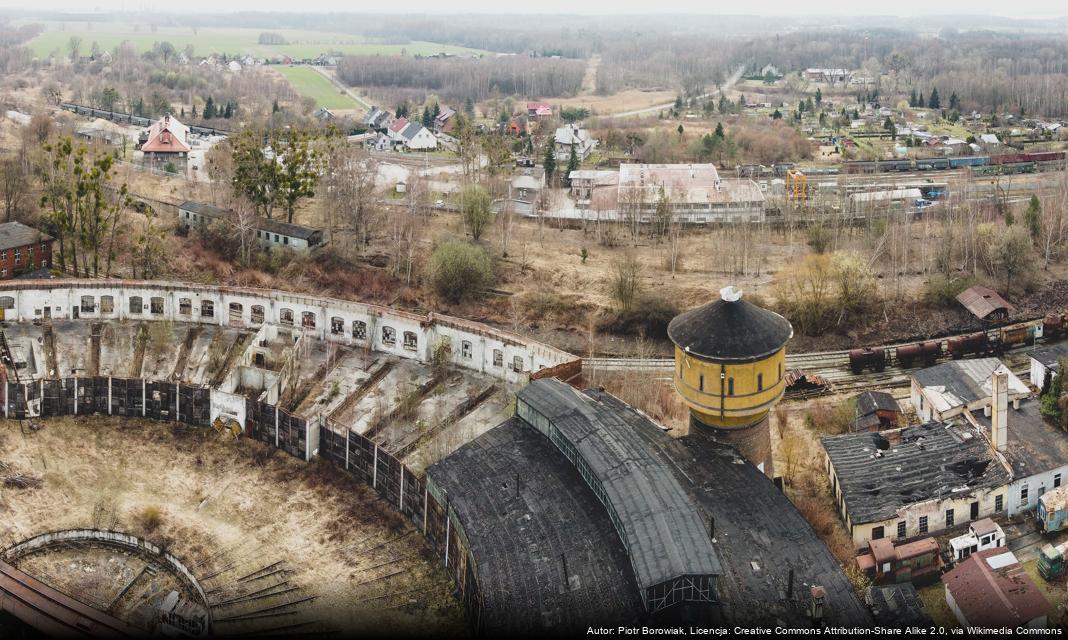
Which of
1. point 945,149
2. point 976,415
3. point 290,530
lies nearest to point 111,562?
point 290,530

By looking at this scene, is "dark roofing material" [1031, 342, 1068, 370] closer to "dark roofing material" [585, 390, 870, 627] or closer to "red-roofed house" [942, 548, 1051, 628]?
"red-roofed house" [942, 548, 1051, 628]

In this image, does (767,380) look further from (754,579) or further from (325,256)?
(325,256)

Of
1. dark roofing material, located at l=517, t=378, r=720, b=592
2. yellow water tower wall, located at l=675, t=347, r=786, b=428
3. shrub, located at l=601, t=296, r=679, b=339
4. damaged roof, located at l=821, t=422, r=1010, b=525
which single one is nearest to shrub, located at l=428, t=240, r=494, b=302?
shrub, located at l=601, t=296, r=679, b=339

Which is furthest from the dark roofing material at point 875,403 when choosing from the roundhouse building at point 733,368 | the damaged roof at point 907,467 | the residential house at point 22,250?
the residential house at point 22,250

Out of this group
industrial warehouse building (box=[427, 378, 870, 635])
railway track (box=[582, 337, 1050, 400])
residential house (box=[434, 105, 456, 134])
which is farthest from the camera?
residential house (box=[434, 105, 456, 134])

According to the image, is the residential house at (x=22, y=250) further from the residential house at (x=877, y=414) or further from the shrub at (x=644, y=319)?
the residential house at (x=877, y=414)
